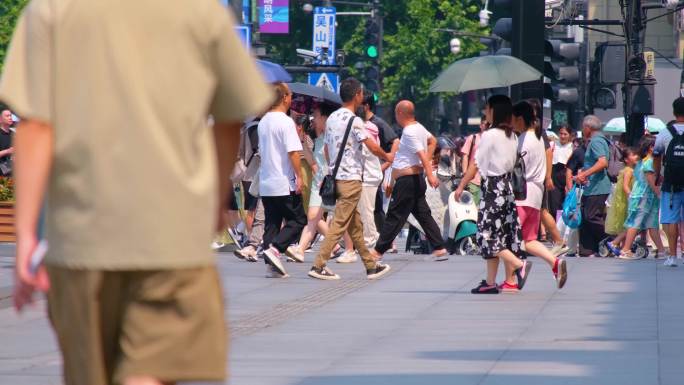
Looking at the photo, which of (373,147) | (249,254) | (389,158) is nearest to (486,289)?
(373,147)

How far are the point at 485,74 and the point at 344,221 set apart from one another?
3.16 m

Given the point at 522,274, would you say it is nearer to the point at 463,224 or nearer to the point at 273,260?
the point at 273,260

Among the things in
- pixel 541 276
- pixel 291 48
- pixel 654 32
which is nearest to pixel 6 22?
pixel 291 48

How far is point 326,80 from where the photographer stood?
127 feet

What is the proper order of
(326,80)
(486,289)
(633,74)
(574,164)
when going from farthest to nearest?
1. (326,80)
2. (633,74)
3. (574,164)
4. (486,289)

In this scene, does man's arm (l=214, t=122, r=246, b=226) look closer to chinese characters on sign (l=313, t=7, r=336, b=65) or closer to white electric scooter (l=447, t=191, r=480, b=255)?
white electric scooter (l=447, t=191, r=480, b=255)

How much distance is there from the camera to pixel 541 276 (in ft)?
50.7

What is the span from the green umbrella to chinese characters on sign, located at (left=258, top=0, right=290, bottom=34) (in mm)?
25859

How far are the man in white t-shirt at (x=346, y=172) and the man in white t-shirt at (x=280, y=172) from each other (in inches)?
29.6

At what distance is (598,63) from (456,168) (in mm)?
4008

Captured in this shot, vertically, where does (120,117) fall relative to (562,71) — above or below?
above

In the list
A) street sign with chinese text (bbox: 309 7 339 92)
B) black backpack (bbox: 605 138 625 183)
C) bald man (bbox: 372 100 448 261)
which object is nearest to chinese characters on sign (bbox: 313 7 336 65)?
street sign with chinese text (bbox: 309 7 339 92)

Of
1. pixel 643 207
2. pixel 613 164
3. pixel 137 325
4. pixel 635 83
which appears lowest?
pixel 643 207

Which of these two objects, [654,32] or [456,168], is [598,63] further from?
[654,32]
